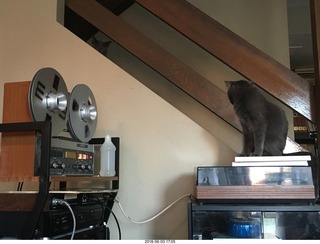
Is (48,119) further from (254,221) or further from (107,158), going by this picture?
(254,221)

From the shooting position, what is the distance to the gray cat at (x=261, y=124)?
127 cm

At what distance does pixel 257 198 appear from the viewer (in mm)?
1081

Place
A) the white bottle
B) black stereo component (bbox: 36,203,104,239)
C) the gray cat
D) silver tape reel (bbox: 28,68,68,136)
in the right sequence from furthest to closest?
the white bottle
the gray cat
silver tape reel (bbox: 28,68,68,136)
black stereo component (bbox: 36,203,104,239)

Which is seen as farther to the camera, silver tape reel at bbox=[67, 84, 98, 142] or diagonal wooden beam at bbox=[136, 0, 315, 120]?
diagonal wooden beam at bbox=[136, 0, 315, 120]

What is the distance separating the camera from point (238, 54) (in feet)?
5.37

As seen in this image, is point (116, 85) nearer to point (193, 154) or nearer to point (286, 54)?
point (193, 154)

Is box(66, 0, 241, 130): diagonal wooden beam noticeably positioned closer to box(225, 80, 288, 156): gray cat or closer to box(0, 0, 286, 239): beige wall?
box(0, 0, 286, 239): beige wall

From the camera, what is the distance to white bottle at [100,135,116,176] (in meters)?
1.52

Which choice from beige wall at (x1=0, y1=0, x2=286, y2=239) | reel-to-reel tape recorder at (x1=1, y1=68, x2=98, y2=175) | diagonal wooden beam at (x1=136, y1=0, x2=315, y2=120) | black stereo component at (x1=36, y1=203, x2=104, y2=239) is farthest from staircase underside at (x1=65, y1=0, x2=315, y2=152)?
black stereo component at (x1=36, y1=203, x2=104, y2=239)

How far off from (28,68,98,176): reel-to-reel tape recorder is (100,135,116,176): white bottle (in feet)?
0.37

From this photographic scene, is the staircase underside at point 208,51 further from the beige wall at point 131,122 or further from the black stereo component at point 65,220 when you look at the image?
the black stereo component at point 65,220

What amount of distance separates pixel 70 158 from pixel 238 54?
938mm

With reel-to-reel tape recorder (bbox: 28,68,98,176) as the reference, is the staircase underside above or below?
above

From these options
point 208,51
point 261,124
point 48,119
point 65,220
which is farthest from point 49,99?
point 208,51
